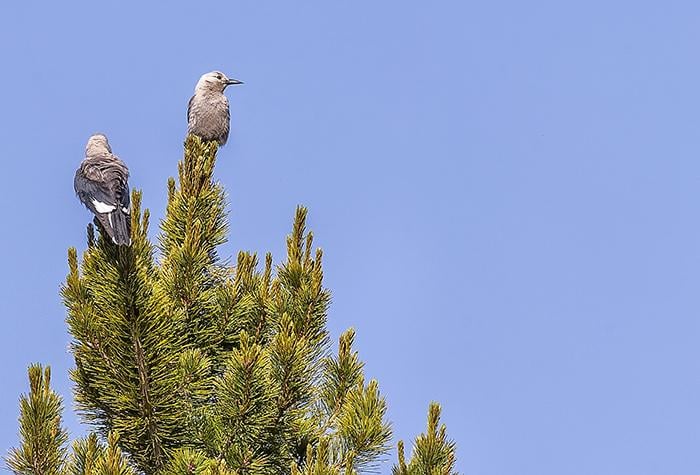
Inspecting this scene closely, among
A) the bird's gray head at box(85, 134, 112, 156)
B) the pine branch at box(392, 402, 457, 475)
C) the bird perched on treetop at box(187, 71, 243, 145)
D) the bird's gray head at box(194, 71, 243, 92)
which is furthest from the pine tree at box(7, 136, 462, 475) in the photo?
the bird's gray head at box(194, 71, 243, 92)

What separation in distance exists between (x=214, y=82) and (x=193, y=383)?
6.81 metres

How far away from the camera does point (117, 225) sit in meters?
6.09

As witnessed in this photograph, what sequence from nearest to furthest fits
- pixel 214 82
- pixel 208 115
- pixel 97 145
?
1. pixel 97 145
2. pixel 208 115
3. pixel 214 82

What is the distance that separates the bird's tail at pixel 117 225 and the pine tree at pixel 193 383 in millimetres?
55

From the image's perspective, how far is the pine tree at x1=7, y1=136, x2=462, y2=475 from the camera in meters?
5.64

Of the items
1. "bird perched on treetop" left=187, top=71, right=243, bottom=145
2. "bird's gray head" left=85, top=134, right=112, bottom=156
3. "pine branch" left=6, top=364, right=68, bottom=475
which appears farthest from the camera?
"bird perched on treetop" left=187, top=71, right=243, bottom=145

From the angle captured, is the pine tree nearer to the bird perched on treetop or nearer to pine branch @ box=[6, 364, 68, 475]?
pine branch @ box=[6, 364, 68, 475]

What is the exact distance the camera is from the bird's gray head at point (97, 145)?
7767 mm

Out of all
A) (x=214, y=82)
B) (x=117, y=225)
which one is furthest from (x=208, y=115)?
(x=117, y=225)

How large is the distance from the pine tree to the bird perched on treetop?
5247mm

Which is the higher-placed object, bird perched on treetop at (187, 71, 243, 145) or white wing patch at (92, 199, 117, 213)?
bird perched on treetop at (187, 71, 243, 145)

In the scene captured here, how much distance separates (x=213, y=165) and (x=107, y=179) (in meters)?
0.70

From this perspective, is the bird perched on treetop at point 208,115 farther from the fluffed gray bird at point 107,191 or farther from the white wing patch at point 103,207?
the white wing patch at point 103,207

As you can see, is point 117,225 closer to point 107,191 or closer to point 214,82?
point 107,191
